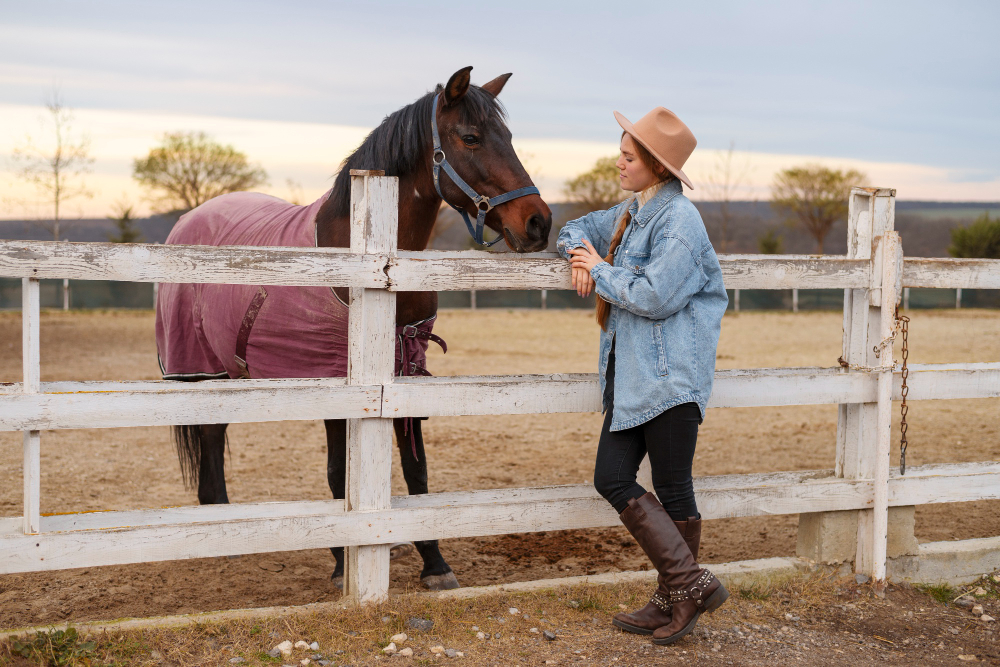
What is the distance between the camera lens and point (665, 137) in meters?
2.52

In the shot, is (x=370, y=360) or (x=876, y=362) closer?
(x=370, y=360)

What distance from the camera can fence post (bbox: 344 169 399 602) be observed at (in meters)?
2.71

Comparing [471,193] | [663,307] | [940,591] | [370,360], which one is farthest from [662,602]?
[471,193]

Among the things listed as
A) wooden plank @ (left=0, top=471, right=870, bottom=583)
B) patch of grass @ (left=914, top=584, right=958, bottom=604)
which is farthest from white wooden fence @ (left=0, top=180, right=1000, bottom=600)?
patch of grass @ (left=914, top=584, right=958, bottom=604)

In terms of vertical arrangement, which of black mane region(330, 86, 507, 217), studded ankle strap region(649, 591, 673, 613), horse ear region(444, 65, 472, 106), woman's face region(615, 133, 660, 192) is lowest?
studded ankle strap region(649, 591, 673, 613)

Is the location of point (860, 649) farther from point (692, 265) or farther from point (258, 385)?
point (258, 385)

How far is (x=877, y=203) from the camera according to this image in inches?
129

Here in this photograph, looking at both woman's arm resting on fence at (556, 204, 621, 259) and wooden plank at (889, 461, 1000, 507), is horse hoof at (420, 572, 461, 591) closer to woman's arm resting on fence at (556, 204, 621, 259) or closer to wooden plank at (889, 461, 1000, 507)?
woman's arm resting on fence at (556, 204, 621, 259)

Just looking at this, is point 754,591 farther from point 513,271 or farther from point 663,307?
point 513,271

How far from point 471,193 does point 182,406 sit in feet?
4.26

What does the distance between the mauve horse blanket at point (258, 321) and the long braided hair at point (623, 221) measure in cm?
A: 92

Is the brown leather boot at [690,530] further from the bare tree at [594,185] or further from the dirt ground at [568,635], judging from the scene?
the bare tree at [594,185]

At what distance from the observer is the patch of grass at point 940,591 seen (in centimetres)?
332

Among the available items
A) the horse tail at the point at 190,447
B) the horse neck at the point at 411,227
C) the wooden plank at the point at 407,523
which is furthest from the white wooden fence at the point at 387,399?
the horse tail at the point at 190,447
